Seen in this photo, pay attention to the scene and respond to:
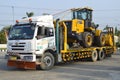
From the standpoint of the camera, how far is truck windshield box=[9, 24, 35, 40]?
641 inches

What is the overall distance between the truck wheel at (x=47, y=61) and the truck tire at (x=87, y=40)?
4470 millimetres

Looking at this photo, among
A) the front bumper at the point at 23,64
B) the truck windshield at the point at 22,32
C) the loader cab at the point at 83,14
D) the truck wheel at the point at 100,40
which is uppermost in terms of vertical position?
the loader cab at the point at 83,14

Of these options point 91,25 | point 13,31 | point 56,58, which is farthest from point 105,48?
point 13,31

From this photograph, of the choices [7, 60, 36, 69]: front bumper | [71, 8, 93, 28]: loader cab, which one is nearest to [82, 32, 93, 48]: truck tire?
[71, 8, 93, 28]: loader cab

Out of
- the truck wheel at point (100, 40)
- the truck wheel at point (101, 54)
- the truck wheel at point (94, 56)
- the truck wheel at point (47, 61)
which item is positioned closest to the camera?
the truck wheel at point (47, 61)

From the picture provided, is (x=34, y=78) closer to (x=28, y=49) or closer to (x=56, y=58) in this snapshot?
(x=28, y=49)

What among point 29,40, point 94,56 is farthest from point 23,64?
point 94,56

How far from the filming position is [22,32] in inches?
653

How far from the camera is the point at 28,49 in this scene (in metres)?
16.0

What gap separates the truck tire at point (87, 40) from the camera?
21.0m

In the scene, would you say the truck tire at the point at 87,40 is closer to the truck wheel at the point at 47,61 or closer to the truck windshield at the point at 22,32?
the truck wheel at the point at 47,61

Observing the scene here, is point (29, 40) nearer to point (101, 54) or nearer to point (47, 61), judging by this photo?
point (47, 61)

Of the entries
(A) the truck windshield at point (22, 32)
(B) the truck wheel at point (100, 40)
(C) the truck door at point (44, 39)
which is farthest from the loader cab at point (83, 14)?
(A) the truck windshield at point (22, 32)

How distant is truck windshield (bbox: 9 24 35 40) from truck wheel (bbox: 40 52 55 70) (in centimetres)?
143
